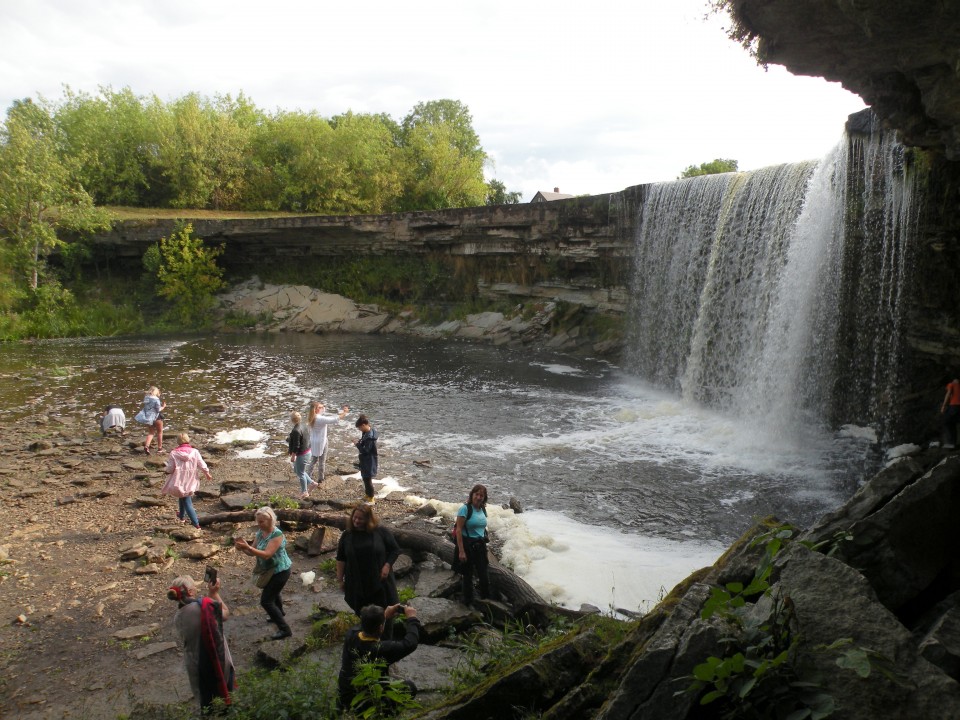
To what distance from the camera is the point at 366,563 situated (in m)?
5.77

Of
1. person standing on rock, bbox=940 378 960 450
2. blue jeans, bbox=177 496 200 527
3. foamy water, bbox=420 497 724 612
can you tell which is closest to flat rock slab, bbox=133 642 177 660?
blue jeans, bbox=177 496 200 527

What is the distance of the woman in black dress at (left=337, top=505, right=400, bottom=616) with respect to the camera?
5.78m

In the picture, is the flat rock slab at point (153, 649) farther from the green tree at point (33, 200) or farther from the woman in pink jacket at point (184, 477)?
the green tree at point (33, 200)

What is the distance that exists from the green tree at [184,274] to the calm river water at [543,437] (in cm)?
782

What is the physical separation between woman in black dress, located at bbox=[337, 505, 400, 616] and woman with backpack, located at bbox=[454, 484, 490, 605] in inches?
43.6

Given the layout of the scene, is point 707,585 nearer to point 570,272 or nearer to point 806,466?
point 806,466

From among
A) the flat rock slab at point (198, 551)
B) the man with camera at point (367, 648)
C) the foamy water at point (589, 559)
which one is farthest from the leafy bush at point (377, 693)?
the flat rock slab at point (198, 551)

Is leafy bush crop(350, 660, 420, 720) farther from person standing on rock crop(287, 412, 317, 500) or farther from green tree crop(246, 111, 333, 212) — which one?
green tree crop(246, 111, 333, 212)

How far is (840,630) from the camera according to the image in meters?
3.05

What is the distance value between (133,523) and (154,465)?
3.05 m

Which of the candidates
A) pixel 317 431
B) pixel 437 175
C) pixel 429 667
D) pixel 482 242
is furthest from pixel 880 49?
pixel 437 175

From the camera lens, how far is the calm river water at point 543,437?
895 centimetres

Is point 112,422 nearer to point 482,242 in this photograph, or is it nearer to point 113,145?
point 482,242

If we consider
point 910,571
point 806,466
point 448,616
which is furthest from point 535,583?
point 806,466
